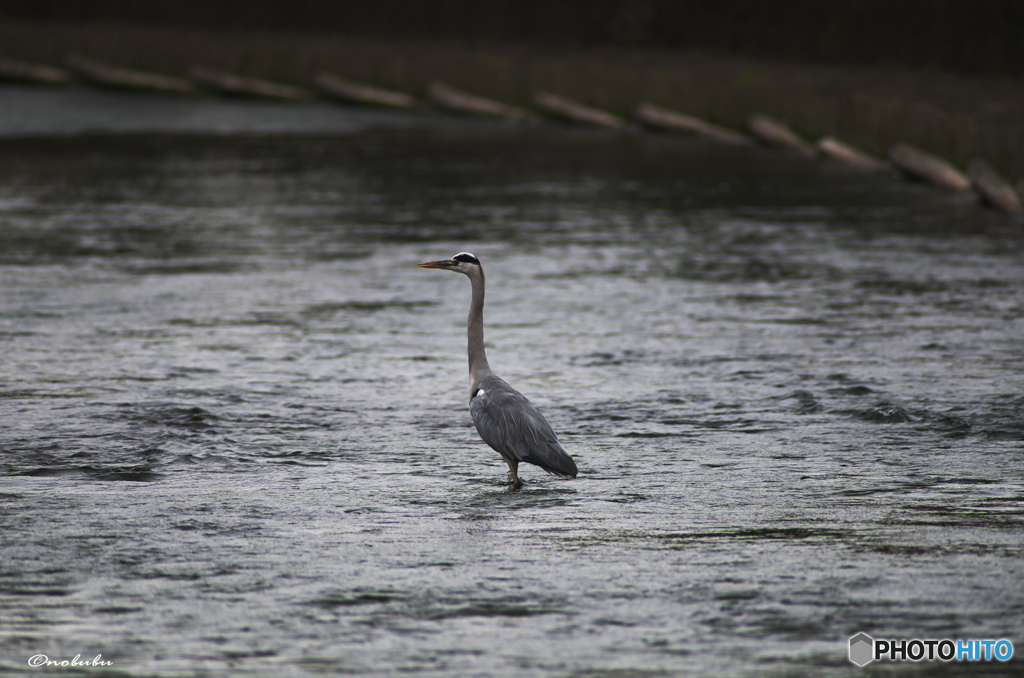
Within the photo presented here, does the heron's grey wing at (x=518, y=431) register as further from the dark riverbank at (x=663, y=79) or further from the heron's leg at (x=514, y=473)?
the dark riverbank at (x=663, y=79)

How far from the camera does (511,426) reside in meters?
6.74

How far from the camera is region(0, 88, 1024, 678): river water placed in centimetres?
503

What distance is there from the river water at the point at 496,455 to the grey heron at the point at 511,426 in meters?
0.22

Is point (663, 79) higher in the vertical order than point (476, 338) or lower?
higher

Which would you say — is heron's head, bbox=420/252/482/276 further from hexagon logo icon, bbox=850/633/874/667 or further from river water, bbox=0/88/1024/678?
hexagon logo icon, bbox=850/633/874/667

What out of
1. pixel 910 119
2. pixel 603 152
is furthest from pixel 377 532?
pixel 603 152

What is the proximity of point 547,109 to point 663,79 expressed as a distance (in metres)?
2.99

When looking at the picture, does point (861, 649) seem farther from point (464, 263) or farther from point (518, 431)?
point (464, 263)

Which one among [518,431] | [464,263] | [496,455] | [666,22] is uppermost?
[666,22]

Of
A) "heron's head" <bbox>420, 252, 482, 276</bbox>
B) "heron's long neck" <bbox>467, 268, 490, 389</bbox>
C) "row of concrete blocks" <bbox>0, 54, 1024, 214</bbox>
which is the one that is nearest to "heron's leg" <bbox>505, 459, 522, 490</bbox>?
"heron's long neck" <bbox>467, 268, 490, 389</bbox>

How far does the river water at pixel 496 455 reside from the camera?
5027 millimetres

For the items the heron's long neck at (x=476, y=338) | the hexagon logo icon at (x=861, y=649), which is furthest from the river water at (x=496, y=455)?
the heron's long neck at (x=476, y=338)

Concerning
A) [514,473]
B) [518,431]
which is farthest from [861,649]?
[514,473]

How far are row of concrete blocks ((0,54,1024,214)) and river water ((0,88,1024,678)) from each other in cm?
187
